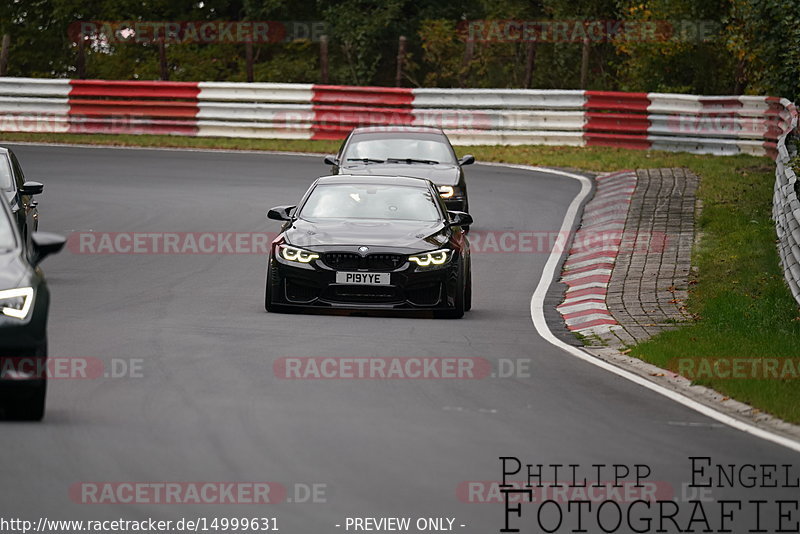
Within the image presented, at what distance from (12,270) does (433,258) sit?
653 centimetres

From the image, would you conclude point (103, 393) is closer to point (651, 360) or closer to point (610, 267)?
point (651, 360)

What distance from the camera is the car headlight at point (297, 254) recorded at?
15211 millimetres

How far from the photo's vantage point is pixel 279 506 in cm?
756

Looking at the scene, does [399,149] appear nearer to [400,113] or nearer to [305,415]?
[400,113]

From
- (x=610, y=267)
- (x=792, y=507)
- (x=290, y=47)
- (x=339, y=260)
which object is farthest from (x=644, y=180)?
(x=290, y=47)

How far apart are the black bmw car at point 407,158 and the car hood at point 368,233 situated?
5.93 m

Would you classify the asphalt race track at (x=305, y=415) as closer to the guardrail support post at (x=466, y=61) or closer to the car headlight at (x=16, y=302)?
the car headlight at (x=16, y=302)

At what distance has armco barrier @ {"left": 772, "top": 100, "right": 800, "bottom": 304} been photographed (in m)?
16.1

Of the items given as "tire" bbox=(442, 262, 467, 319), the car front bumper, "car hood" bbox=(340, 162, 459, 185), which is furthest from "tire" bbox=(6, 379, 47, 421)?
"car hood" bbox=(340, 162, 459, 185)

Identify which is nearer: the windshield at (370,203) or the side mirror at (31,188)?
the windshield at (370,203)

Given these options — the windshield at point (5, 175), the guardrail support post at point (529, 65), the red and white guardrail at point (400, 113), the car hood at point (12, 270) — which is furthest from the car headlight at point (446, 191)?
the guardrail support post at point (529, 65)

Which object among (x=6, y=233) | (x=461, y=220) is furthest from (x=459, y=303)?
(x=6, y=233)

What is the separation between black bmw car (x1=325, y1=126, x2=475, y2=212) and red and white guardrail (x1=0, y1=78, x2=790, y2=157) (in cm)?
827

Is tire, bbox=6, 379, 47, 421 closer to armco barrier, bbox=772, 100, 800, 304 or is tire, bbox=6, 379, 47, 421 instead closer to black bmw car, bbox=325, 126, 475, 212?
armco barrier, bbox=772, 100, 800, 304
